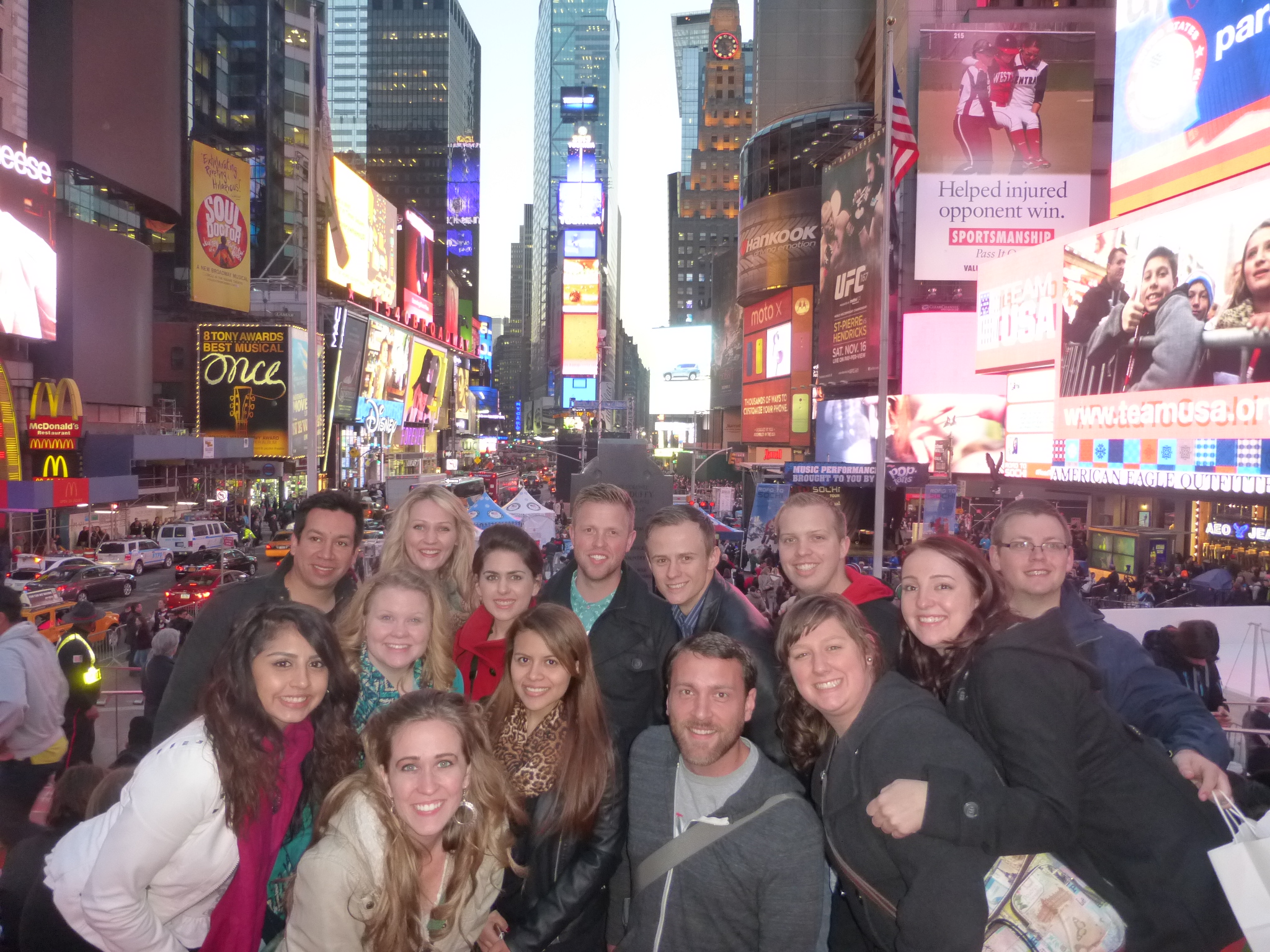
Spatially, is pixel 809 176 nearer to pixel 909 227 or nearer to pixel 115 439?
pixel 909 227

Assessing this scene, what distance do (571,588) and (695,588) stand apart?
76cm

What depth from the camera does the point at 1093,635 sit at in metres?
4.14

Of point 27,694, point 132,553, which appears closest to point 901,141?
point 27,694

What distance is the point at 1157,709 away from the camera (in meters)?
3.86

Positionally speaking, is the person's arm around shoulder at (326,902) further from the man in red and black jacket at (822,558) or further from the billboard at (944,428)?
the billboard at (944,428)

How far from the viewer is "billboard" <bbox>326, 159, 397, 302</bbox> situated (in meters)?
54.2

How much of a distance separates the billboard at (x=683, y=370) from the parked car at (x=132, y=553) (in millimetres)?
40959

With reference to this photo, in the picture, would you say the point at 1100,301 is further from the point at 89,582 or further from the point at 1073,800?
the point at 89,582

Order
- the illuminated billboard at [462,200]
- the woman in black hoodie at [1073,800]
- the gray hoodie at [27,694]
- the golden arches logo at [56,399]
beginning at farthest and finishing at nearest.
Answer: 1. the illuminated billboard at [462,200]
2. the golden arches logo at [56,399]
3. the gray hoodie at [27,694]
4. the woman in black hoodie at [1073,800]

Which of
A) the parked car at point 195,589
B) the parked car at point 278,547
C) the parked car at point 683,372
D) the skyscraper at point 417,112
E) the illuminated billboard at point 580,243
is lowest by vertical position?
the parked car at point 195,589

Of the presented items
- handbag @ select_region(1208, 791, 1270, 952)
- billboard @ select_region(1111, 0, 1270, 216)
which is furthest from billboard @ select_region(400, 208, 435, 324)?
handbag @ select_region(1208, 791, 1270, 952)

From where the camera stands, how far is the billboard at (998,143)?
39.6 meters

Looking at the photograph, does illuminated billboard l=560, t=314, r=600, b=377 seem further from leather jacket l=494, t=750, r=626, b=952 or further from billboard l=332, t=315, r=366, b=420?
leather jacket l=494, t=750, r=626, b=952

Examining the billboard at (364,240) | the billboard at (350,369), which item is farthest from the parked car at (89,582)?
the billboard at (364,240)
